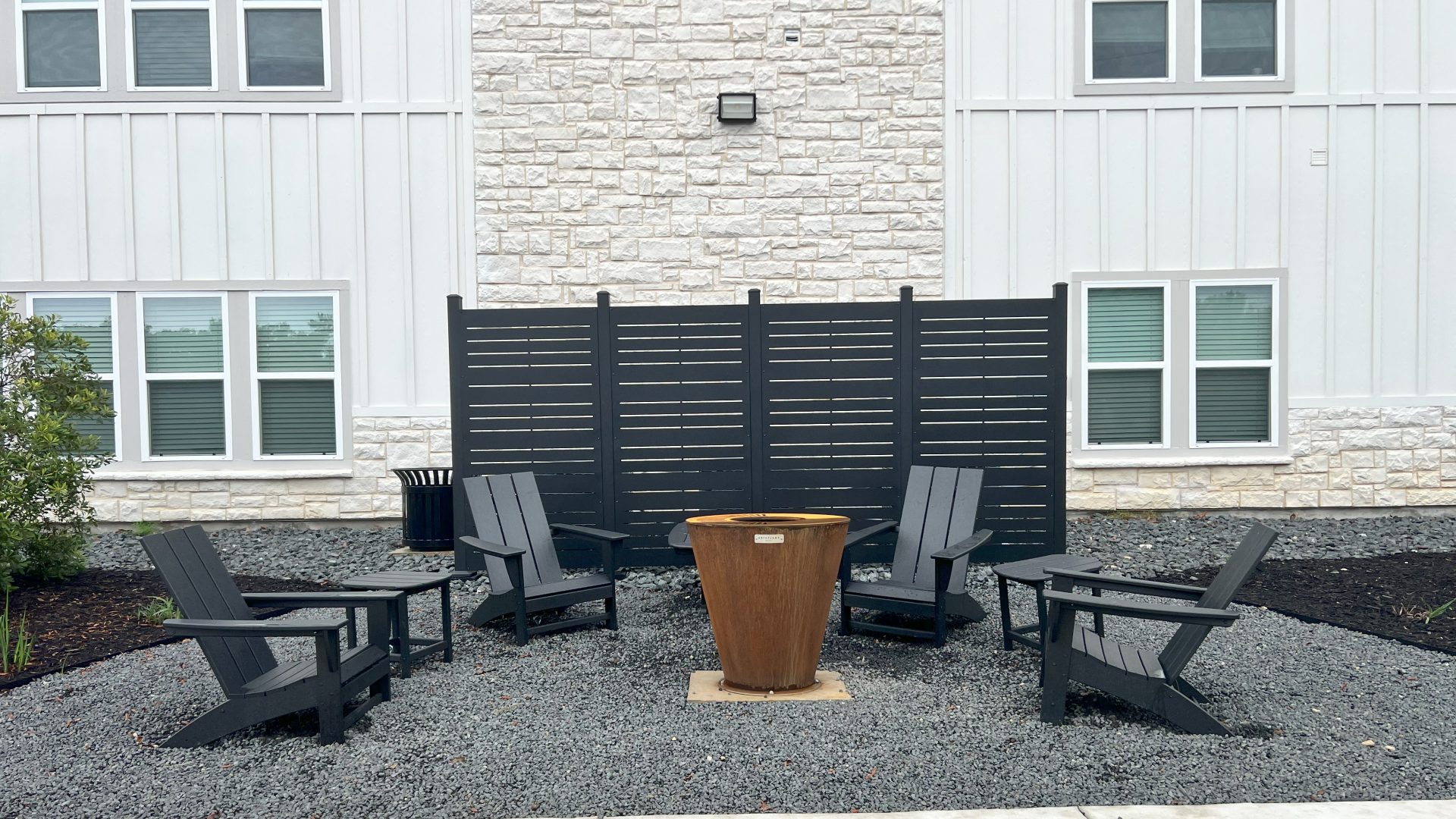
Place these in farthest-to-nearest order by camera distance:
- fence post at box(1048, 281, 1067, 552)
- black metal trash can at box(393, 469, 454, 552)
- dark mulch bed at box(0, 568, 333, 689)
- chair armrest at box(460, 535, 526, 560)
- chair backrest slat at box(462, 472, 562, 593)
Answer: black metal trash can at box(393, 469, 454, 552), fence post at box(1048, 281, 1067, 552), chair backrest slat at box(462, 472, 562, 593), chair armrest at box(460, 535, 526, 560), dark mulch bed at box(0, 568, 333, 689)

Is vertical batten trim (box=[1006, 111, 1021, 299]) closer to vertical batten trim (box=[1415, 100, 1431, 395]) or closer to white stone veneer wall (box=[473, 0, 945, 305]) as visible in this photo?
white stone veneer wall (box=[473, 0, 945, 305])

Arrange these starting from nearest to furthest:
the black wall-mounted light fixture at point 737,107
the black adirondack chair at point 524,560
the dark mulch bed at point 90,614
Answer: the dark mulch bed at point 90,614 → the black adirondack chair at point 524,560 → the black wall-mounted light fixture at point 737,107

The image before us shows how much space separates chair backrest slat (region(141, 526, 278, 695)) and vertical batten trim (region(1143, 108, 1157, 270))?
845 cm

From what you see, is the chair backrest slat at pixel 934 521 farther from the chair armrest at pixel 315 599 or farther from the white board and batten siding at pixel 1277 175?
the white board and batten siding at pixel 1277 175

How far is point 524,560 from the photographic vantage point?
6.43m

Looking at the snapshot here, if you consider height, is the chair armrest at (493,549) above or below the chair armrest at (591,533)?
above

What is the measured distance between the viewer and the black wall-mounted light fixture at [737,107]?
31.9 feet

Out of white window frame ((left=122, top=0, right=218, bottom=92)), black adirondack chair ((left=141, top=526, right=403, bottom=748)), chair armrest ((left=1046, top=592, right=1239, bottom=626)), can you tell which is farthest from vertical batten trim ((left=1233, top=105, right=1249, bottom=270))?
white window frame ((left=122, top=0, right=218, bottom=92))

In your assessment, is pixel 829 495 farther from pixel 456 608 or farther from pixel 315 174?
pixel 315 174

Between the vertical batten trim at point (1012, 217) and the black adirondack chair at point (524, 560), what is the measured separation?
5.22 m

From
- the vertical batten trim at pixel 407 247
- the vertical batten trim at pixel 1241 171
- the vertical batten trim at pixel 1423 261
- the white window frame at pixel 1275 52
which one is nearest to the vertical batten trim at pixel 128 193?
the vertical batten trim at pixel 407 247

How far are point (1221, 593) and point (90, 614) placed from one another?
6478mm

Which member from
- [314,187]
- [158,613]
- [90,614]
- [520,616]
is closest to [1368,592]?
[520,616]

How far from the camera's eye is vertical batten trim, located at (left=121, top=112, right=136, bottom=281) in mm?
9781
